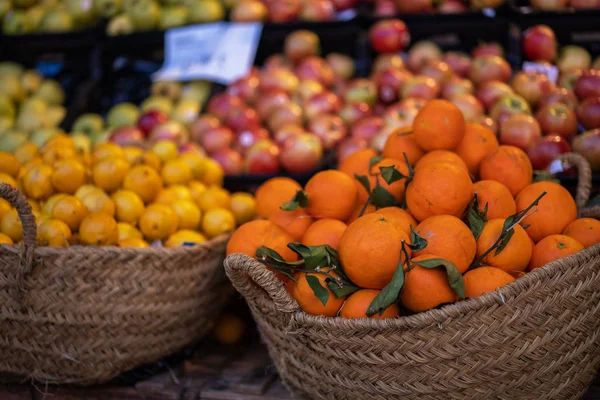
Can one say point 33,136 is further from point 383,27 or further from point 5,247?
point 383,27

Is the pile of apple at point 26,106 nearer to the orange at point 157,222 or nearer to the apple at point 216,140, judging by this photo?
the apple at point 216,140

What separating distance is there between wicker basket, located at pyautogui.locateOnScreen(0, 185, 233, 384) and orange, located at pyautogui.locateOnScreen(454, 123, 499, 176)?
90 cm

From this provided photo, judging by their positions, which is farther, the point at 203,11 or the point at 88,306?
the point at 203,11

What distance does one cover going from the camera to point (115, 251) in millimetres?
1710

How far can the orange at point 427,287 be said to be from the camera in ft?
4.09

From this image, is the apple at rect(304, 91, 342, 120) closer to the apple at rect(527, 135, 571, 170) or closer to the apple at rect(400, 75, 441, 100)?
the apple at rect(400, 75, 441, 100)

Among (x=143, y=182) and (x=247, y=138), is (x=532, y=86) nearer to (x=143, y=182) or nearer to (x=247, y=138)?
(x=247, y=138)

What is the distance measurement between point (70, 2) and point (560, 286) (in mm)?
3436

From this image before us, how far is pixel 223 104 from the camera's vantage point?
3080 mm

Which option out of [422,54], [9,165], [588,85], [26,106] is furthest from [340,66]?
[9,165]

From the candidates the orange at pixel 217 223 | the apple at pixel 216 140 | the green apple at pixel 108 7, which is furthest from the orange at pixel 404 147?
the green apple at pixel 108 7

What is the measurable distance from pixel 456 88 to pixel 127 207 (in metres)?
1.69

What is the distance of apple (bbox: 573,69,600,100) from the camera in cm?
243

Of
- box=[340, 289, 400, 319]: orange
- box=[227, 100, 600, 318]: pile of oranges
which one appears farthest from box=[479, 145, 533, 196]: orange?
box=[340, 289, 400, 319]: orange
